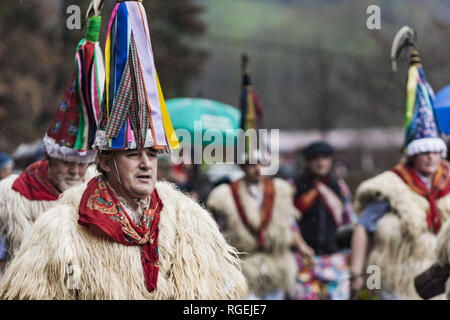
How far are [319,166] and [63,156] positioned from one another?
3841 mm

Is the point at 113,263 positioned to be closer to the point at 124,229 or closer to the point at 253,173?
the point at 124,229

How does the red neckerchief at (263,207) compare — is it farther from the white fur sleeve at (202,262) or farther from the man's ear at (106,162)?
the man's ear at (106,162)

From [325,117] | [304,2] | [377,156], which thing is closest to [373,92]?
[377,156]

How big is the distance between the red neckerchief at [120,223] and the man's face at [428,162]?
2.86 metres

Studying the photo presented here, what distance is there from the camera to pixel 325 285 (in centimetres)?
708

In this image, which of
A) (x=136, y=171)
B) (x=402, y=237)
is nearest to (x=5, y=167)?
(x=402, y=237)

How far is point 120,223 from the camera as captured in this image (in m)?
3.55

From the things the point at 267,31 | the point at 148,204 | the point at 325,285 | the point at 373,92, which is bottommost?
the point at 325,285

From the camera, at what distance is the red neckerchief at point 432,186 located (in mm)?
5613

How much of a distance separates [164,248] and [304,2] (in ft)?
78.6

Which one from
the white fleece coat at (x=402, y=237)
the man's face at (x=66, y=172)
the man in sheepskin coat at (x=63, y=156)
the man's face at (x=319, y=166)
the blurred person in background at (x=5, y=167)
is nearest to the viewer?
the man in sheepskin coat at (x=63, y=156)

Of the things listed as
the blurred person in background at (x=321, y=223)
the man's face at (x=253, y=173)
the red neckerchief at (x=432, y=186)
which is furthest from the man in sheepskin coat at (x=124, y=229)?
the blurred person in background at (x=321, y=223)

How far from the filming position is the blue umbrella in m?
5.66
